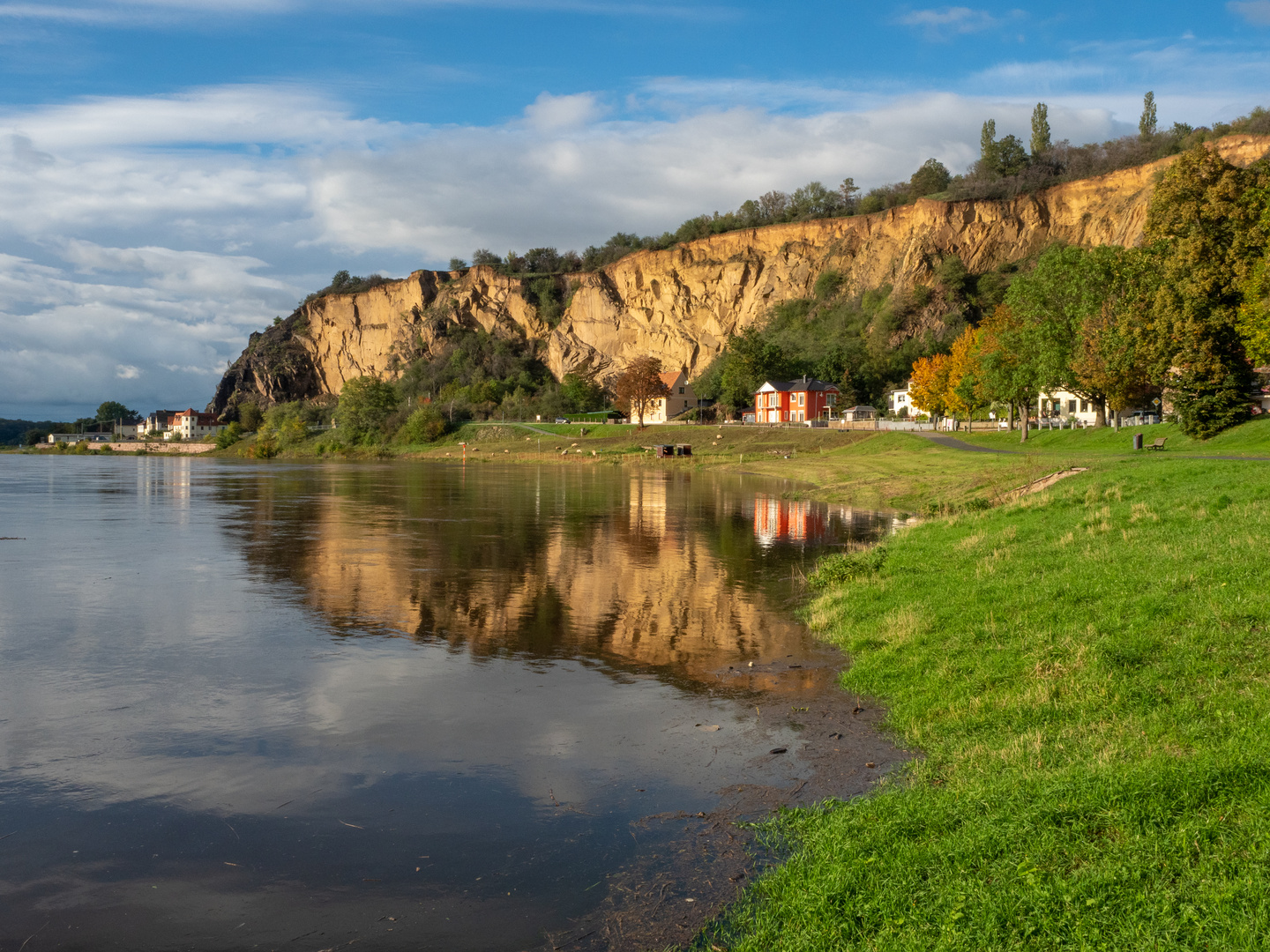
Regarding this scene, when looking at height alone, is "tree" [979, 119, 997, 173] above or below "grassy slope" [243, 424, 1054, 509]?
above

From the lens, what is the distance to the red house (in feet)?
352

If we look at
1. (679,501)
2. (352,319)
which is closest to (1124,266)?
(679,501)

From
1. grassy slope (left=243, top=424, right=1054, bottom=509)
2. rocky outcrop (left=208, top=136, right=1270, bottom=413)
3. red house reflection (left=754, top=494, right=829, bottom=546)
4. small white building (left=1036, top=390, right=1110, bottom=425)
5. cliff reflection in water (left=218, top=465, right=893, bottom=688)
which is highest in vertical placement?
rocky outcrop (left=208, top=136, right=1270, bottom=413)

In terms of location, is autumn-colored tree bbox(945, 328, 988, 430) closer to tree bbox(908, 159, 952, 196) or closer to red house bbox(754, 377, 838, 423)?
red house bbox(754, 377, 838, 423)

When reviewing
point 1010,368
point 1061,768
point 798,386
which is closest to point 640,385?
point 798,386

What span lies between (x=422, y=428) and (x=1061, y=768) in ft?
387

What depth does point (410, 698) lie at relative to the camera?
12.6 meters

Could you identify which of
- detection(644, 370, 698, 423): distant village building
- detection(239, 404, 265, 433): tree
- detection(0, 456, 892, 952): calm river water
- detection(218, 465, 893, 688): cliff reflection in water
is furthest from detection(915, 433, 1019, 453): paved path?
detection(239, 404, 265, 433): tree

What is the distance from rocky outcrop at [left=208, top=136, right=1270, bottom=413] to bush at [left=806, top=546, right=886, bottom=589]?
78.8 m

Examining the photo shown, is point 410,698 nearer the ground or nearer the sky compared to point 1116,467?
nearer the ground

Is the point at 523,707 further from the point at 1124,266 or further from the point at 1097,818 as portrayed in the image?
the point at 1124,266

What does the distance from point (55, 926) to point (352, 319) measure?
181 m

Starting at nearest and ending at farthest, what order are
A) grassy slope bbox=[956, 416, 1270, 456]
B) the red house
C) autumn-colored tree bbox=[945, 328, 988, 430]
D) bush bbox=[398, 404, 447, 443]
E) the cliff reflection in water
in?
1. the cliff reflection in water
2. grassy slope bbox=[956, 416, 1270, 456]
3. autumn-colored tree bbox=[945, 328, 988, 430]
4. the red house
5. bush bbox=[398, 404, 447, 443]

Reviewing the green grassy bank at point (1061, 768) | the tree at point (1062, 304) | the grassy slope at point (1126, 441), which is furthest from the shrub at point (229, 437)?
the green grassy bank at point (1061, 768)
